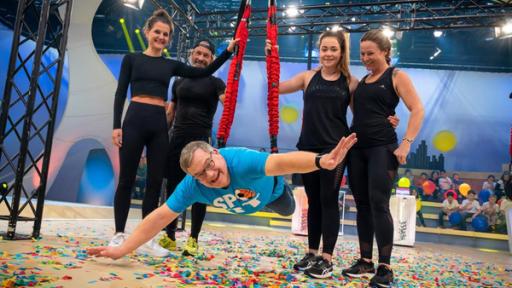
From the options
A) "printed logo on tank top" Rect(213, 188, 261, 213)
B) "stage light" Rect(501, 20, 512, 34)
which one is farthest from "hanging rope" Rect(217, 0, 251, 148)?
"stage light" Rect(501, 20, 512, 34)

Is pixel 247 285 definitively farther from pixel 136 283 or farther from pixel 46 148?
pixel 46 148

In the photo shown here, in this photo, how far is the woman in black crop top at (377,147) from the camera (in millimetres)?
2270

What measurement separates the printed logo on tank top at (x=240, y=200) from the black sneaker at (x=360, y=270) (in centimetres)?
91

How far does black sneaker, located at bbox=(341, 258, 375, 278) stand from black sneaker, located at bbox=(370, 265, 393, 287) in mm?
249

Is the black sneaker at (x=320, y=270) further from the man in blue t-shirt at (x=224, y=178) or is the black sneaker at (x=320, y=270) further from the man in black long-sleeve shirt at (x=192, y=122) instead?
the man in black long-sleeve shirt at (x=192, y=122)

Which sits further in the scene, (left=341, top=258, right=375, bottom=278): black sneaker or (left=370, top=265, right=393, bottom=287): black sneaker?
(left=341, top=258, right=375, bottom=278): black sneaker

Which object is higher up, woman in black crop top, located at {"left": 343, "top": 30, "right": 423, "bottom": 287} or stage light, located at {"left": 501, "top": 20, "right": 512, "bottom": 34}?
stage light, located at {"left": 501, "top": 20, "right": 512, "bottom": 34}

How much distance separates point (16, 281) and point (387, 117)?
209 cm

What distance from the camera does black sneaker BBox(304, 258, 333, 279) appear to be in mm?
2283

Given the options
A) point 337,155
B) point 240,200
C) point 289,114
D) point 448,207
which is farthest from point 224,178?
point 289,114

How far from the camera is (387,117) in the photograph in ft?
7.82

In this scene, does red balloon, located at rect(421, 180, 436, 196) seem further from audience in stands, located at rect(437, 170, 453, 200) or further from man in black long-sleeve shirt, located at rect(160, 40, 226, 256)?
man in black long-sleeve shirt, located at rect(160, 40, 226, 256)

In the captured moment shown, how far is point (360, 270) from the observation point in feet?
8.13

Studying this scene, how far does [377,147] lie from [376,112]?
0.22 m
